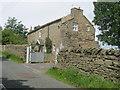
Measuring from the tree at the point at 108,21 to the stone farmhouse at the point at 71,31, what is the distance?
8.99 feet

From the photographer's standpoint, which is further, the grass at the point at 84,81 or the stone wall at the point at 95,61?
the stone wall at the point at 95,61

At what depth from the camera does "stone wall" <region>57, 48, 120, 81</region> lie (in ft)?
32.6

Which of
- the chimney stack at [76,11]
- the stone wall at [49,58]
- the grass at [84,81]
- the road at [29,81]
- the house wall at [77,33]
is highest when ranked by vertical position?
the chimney stack at [76,11]

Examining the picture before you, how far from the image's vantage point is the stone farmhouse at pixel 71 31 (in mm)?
35469

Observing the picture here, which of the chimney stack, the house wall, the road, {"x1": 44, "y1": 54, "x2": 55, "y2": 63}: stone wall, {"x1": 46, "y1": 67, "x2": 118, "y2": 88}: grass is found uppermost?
the chimney stack

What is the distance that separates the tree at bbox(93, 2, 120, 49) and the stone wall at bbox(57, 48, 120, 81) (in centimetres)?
1892

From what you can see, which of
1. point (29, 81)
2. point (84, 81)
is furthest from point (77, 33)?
point (84, 81)

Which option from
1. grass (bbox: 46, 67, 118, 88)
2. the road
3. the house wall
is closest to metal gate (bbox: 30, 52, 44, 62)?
the house wall

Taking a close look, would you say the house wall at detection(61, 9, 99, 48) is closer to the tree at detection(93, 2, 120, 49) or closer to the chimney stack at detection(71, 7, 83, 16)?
the chimney stack at detection(71, 7, 83, 16)

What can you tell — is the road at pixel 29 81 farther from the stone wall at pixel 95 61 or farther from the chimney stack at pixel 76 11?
the chimney stack at pixel 76 11

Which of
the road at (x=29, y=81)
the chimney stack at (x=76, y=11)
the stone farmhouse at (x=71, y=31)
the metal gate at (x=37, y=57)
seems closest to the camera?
the road at (x=29, y=81)

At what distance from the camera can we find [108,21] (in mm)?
35594

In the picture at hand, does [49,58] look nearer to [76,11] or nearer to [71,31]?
[71,31]

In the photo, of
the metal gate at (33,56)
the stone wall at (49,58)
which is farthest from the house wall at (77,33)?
the metal gate at (33,56)
